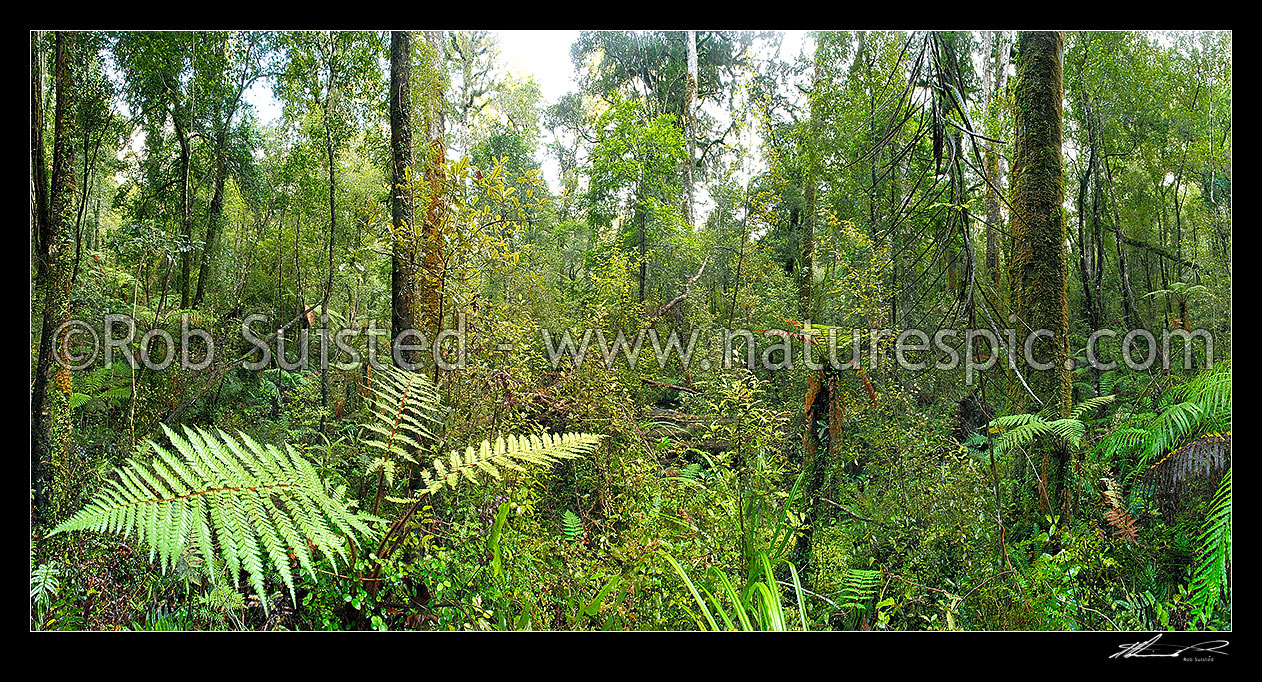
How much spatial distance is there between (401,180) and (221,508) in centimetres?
184

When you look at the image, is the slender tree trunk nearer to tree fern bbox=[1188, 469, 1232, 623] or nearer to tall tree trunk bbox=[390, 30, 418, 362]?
tall tree trunk bbox=[390, 30, 418, 362]

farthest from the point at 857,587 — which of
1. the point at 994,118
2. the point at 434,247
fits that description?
the point at 994,118

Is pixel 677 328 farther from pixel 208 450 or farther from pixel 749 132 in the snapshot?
pixel 208 450

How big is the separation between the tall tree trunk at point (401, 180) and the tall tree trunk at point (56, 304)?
1196 millimetres

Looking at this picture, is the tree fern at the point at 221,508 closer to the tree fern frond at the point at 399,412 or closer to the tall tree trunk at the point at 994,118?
the tree fern frond at the point at 399,412

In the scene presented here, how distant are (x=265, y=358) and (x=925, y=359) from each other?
12.7ft

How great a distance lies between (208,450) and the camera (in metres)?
1.54

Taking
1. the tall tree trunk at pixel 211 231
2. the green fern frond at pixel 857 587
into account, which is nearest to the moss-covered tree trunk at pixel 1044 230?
the green fern frond at pixel 857 587

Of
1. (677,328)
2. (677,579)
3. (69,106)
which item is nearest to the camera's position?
(677,579)

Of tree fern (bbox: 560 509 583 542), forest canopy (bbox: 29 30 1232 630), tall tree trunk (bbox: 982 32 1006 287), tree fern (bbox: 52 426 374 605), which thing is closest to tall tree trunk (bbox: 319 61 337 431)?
forest canopy (bbox: 29 30 1232 630)

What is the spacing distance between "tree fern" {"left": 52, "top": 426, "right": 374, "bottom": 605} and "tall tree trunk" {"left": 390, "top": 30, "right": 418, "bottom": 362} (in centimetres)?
97
